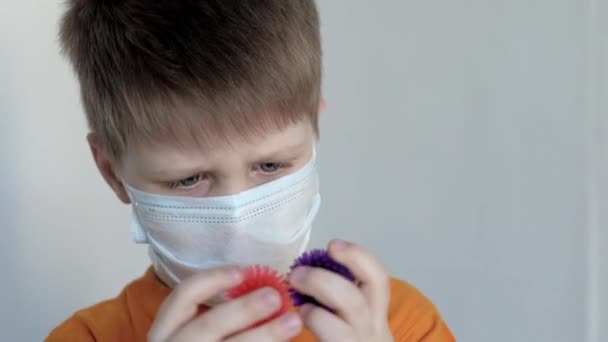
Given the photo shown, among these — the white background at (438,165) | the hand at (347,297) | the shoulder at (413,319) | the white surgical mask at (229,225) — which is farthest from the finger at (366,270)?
the white background at (438,165)

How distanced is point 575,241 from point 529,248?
0.23 ft

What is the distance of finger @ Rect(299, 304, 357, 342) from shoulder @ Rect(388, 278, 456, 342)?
0.98 feet

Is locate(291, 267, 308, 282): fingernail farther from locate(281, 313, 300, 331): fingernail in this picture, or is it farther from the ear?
the ear

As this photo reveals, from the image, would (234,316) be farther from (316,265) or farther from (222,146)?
(222,146)

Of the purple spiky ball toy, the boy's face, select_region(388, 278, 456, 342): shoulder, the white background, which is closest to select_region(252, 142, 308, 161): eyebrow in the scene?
the boy's face

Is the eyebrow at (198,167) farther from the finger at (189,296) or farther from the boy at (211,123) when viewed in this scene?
the finger at (189,296)

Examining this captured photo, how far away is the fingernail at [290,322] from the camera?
1.97 ft

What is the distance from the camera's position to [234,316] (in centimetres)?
61

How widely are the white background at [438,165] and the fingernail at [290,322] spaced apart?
0.64 metres

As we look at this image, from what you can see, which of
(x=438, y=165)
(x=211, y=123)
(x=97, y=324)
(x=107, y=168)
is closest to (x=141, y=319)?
(x=97, y=324)

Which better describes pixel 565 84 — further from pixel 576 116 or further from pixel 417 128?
pixel 417 128

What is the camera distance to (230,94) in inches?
28.7

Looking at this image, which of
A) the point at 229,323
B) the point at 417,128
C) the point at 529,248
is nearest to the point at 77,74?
the point at 229,323

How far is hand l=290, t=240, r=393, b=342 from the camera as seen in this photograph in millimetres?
621
